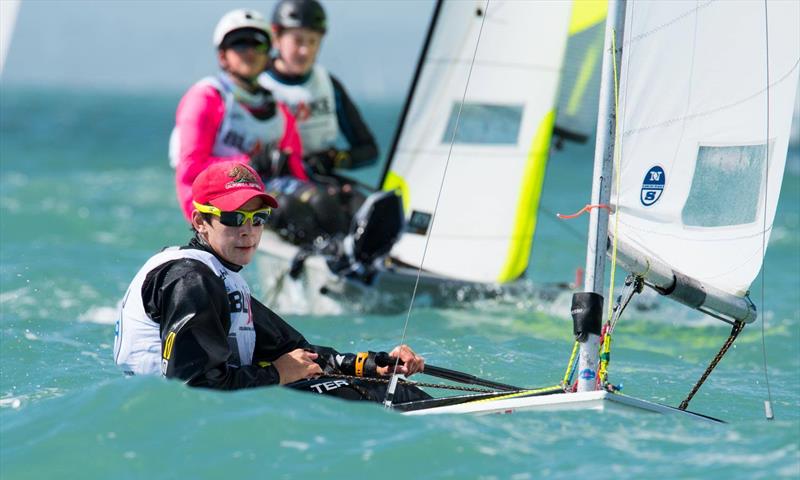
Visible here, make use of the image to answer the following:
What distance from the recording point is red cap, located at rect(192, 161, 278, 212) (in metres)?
3.52

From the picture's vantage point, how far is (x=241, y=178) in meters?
3.61

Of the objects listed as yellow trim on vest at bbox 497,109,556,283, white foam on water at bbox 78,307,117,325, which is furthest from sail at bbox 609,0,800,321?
white foam on water at bbox 78,307,117,325

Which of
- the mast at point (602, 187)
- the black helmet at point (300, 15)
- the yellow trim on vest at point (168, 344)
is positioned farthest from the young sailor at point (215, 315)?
the black helmet at point (300, 15)

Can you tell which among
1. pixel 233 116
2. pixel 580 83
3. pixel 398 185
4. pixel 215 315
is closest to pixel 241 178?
pixel 215 315

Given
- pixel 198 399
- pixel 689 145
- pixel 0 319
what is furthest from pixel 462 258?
pixel 198 399

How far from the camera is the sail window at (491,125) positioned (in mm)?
7176

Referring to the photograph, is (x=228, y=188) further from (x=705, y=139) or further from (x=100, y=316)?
(x=100, y=316)

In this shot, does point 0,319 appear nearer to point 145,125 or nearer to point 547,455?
point 547,455

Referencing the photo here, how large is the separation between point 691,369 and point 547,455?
7.78 ft

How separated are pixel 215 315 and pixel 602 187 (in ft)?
4.06

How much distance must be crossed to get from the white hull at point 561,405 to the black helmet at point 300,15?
4061 mm

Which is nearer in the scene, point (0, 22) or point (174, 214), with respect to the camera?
point (0, 22)

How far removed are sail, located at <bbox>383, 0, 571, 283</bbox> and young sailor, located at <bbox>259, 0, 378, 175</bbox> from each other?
24.6 inches

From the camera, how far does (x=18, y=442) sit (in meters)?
3.64
